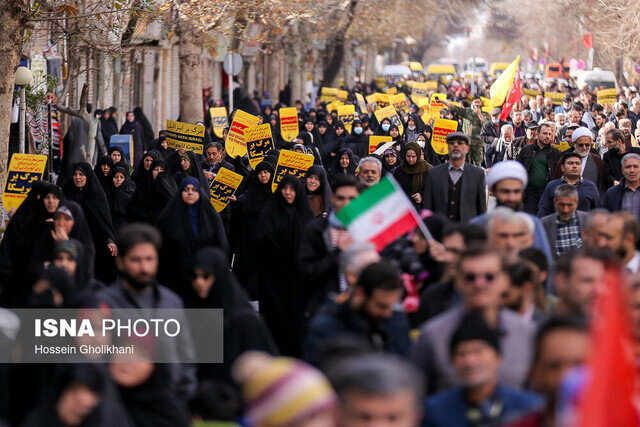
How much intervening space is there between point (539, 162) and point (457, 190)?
3.12 meters

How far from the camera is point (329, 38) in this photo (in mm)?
40062

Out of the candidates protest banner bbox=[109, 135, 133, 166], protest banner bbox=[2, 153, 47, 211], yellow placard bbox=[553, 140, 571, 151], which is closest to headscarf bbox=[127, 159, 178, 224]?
protest banner bbox=[2, 153, 47, 211]

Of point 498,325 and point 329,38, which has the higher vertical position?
point 329,38

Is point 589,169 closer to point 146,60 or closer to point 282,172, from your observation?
point 282,172

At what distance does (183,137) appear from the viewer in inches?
615

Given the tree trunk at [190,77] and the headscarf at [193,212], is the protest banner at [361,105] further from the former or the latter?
the headscarf at [193,212]

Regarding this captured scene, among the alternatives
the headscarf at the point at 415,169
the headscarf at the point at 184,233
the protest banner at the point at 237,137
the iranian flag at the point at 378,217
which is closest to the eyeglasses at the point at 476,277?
the iranian flag at the point at 378,217

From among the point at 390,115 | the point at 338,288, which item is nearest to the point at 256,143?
the point at 390,115

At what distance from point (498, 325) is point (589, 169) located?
7.61 metres

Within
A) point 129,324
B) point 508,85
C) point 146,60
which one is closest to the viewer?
point 129,324

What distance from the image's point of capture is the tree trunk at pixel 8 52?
1227 centimetres

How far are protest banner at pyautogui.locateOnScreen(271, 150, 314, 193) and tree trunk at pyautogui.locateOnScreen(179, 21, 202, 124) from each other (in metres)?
10.2

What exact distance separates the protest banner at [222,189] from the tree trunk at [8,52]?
201 cm

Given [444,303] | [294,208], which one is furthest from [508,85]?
[444,303]
